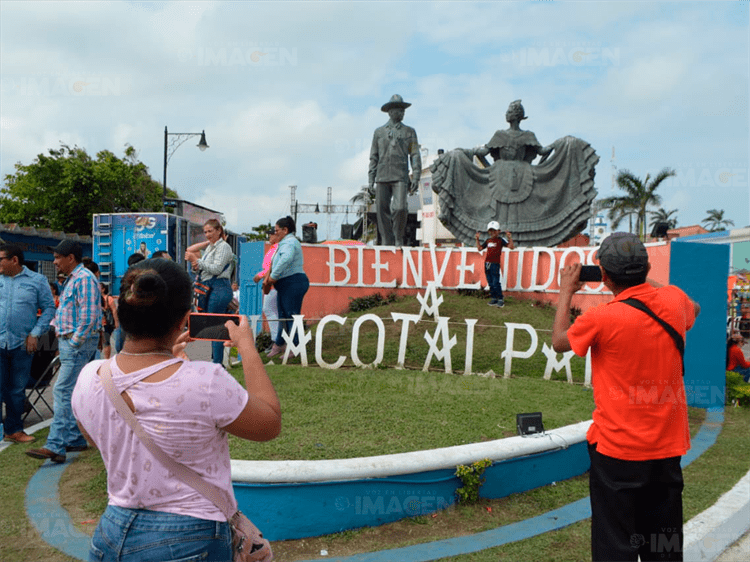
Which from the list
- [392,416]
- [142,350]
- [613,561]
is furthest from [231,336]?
[392,416]

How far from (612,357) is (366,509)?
1759 mm

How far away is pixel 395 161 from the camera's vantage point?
10781 mm

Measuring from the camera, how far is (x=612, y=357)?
234cm

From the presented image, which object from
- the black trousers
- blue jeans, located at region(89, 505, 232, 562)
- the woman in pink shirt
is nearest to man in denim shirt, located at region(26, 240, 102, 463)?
the woman in pink shirt

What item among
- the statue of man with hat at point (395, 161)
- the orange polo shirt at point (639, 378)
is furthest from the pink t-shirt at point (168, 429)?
the statue of man with hat at point (395, 161)

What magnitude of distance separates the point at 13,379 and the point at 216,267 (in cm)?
204

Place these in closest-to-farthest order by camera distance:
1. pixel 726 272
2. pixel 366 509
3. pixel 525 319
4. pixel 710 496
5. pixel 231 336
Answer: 1. pixel 231 336
2. pixel 366 509
3. pixel 710 496
4. pixel 726 272
5. pixel 525 319

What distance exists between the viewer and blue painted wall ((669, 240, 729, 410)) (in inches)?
266

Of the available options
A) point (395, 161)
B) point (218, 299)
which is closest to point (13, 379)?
point (218, 299)

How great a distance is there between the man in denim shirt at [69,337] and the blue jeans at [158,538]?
11.3 feet

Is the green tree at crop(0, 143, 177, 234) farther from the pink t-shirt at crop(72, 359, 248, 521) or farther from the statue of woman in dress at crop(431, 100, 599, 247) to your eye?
the pink t-shirt at crop(72, 359, 248, 521)

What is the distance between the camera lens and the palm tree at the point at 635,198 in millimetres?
30969

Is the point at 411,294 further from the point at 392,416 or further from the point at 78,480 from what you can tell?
the point at 78,480

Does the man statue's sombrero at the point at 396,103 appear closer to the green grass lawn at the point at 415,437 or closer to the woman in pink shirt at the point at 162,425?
the green grass lawn at the point at 415,437
